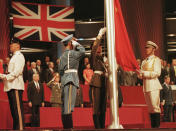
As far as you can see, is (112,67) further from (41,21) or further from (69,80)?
(41,21)

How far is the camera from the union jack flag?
12992mm

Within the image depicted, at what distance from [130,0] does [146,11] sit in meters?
0.80

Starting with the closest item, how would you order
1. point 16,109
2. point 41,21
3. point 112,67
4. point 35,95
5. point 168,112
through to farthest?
1. point 112,67
2. point 16,109
3. point 35,95
4. point 168,112
5. point 41,21

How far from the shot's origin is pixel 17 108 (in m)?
6.64

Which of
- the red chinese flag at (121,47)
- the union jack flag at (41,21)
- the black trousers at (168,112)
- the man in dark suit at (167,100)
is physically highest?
the union jack flag at (41,21)

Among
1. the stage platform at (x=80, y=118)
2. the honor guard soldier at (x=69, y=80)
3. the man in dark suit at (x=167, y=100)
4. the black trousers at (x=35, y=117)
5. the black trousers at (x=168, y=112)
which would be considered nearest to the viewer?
the honor guard soldier at (x=69, y=80)

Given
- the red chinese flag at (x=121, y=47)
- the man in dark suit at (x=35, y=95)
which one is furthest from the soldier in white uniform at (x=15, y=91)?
the man in dark suit at (x=35, y=95)

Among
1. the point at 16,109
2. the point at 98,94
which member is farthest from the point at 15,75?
the point at 98,94

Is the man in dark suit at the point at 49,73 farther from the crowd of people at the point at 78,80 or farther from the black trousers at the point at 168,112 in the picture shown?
the crowd of people at the point at 78,80

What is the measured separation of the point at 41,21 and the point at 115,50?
24.0 ft

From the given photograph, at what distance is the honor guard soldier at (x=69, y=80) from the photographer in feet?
20.5

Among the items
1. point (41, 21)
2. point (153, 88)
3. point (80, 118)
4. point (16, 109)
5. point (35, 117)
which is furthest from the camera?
point (41, 21)

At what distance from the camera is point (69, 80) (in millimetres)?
6266

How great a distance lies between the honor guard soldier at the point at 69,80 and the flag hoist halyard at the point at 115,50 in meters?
0.55
